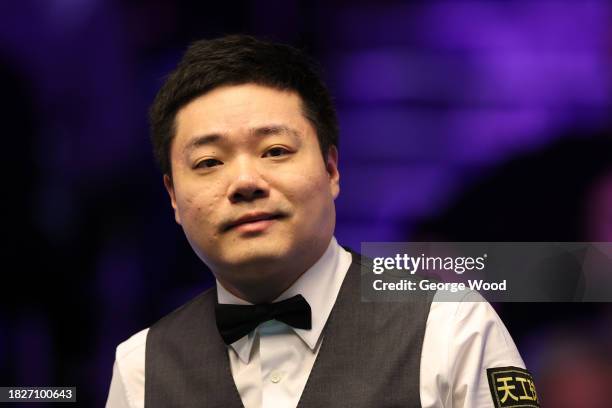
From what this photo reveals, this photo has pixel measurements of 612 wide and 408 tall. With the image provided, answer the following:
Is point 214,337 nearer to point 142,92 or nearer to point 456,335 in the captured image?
point 456,335

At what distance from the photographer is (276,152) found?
6.79 feet

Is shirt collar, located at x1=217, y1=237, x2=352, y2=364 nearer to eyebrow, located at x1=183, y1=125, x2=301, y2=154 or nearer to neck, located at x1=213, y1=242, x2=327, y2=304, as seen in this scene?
neck, located at x1=213, y1=242, x2=327, y2=304

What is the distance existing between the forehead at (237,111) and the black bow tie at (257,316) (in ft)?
1.41

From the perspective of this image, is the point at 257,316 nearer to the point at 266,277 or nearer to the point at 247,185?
the point at 266,277

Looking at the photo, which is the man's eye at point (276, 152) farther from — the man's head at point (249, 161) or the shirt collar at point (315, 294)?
the shirt collar at point (315, 294)

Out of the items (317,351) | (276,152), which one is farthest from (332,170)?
(317,351)

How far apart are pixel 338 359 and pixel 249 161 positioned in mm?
509

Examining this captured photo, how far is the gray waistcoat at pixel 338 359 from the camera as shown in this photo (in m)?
1.98

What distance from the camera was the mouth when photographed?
198cm

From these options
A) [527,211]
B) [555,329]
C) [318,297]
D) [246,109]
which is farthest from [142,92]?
[555,329]

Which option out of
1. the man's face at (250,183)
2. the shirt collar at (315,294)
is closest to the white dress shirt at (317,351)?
the shirt collar at (315,294)

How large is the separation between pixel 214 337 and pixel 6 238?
0.96 m


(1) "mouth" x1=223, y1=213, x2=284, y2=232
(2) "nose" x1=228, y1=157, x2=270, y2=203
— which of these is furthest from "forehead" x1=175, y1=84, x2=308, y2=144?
(1) "mouth" x1=223, y1=213, x2=284, y2=232

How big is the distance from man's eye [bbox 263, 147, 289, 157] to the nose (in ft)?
0.22
